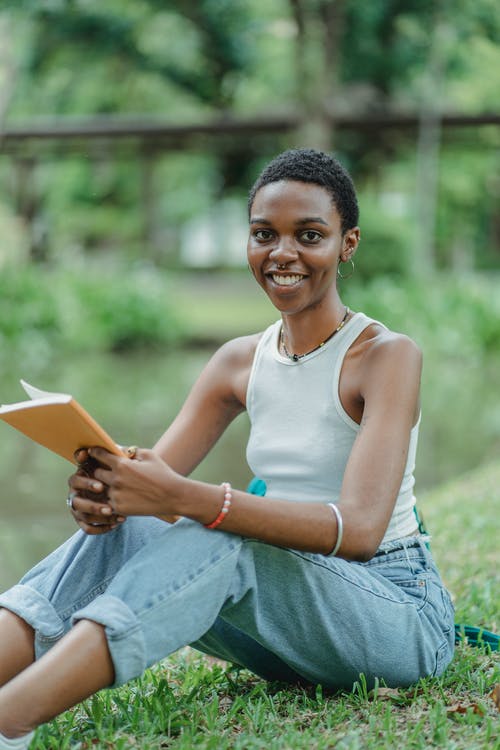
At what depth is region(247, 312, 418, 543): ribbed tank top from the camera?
2271 mm

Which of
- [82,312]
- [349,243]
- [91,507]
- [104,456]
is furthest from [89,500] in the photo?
[82,312]

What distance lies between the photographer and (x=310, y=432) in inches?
90.0

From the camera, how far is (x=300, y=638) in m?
2.09

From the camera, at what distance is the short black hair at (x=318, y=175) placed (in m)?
2.30

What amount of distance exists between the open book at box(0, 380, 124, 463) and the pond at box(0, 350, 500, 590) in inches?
86.4

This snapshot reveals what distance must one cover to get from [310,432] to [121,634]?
2.16 feet

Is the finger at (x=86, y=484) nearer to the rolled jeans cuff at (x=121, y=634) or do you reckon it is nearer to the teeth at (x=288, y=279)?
the rolled jeans cuff at (x=121, y=634)

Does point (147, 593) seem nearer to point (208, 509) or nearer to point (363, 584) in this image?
point (208, 509)

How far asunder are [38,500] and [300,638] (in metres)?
3.87

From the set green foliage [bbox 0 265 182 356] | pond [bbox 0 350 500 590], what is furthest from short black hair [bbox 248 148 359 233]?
green foliage [bbox 0 265 182 356]

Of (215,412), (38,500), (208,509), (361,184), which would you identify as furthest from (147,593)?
(361,184)

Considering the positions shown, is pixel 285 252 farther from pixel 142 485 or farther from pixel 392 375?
pixel 142 485

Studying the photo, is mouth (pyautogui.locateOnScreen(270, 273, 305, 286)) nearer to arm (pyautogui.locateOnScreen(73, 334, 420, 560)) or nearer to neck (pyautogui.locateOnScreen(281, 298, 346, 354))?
neck (pyautogui.locateOnScreen(281, 298, 346, 354))

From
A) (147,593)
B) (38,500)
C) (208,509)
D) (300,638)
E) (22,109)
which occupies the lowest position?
(38,500)
